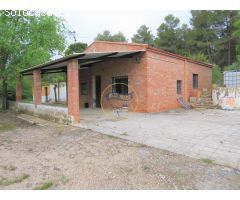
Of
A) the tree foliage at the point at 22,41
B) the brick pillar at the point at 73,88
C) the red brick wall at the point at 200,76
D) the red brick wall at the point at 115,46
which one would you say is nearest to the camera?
the brick pillar at the point at 73,88

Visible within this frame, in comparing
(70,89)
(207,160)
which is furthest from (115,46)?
(207,160)

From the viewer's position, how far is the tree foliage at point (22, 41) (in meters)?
12.9

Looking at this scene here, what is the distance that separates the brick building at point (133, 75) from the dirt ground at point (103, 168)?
3412mm

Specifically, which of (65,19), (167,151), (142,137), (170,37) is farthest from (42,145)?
(170,37)

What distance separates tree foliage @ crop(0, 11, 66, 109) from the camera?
42.2ft

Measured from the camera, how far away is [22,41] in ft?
44.6

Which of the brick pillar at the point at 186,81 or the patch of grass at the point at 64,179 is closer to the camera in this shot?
the patch of grass at the point at 64,179

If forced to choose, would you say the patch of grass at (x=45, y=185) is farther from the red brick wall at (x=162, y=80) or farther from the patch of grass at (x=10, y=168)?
the red brick wall at (x=162, y=80)

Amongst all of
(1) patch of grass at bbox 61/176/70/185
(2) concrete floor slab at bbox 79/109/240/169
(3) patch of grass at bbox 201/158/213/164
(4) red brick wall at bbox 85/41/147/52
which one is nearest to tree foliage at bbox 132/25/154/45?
(4) red brick wall at bbox 85/41/147/52

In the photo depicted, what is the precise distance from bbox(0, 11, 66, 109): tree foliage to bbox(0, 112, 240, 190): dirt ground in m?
8.90

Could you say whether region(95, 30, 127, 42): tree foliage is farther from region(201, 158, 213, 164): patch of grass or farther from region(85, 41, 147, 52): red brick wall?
region(201, 158, 213, 164): patch of grass

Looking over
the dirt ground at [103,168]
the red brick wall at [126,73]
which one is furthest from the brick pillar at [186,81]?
the dirt ground at [103,168]

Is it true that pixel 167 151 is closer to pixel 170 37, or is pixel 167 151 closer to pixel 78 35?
pixel 170 37

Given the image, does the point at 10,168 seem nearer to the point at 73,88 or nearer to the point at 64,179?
the point at 64,179
